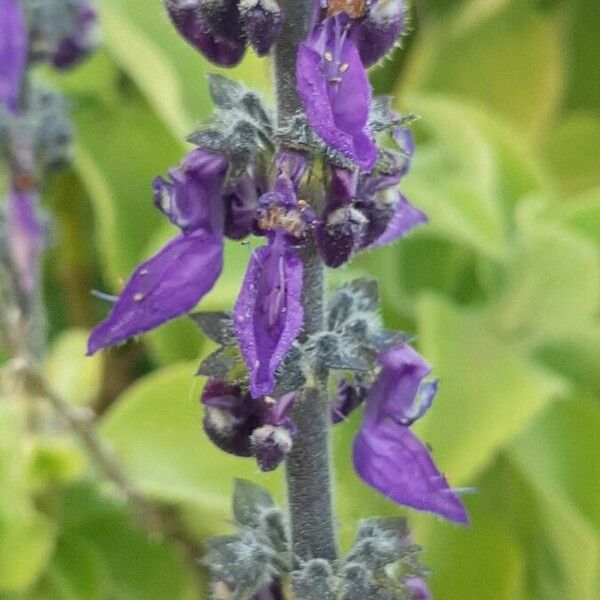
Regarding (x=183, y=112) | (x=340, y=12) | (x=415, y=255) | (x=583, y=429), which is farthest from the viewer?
(x=415, y=255)

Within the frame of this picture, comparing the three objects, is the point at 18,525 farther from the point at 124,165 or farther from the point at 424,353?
the point at 124,165

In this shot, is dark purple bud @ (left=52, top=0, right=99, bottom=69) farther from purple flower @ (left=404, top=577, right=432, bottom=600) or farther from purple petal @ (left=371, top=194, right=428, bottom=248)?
purple flower @ (left=404, top=577, right=432, bottom=600)

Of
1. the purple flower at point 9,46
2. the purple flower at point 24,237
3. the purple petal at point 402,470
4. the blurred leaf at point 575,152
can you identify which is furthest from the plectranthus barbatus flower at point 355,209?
the blurred leaf at point 575,152

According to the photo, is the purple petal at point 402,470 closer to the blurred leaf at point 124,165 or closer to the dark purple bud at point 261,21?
the dark purple bud at point 261,21

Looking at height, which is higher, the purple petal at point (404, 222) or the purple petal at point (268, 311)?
the purple petal at point (404, 222)

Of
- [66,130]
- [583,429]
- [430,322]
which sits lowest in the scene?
[583,429]

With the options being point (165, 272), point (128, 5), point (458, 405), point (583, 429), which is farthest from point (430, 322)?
point (128, 5)

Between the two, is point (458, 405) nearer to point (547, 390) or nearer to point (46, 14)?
point (547, 390)
